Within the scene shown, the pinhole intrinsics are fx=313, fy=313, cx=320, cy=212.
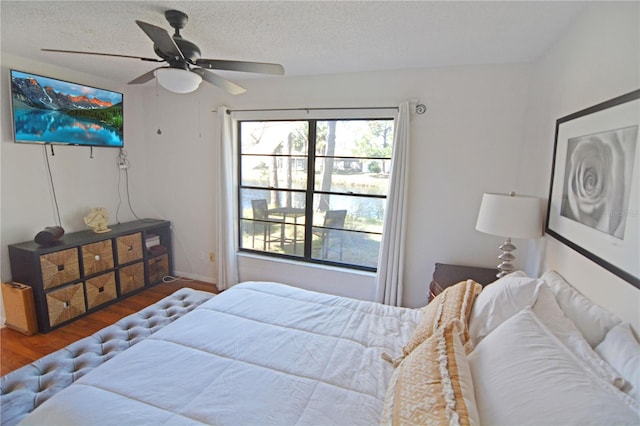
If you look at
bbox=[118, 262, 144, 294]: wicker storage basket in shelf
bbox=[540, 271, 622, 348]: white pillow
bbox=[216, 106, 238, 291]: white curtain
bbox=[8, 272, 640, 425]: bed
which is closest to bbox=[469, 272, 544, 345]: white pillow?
bbox=[8, 272, 640, 425]: bed

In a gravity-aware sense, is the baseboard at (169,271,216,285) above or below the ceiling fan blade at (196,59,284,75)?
below

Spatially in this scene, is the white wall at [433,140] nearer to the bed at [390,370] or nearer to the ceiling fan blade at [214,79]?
the ceiling fan blade at [214,79]

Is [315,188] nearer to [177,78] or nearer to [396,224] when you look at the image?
[396,224]

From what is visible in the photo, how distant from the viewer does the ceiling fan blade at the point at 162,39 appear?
4.90 ft

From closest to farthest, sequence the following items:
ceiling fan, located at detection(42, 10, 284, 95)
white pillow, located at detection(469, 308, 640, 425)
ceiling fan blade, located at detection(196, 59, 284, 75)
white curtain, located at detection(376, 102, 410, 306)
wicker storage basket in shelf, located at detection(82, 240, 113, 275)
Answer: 1. white pillow, located at detection(469, 308, 640, 425)
2. ceiling fan, located at detection(42, 10, 284, 95)
3. ceiling fan blade, located at detection(196, 59, 284, 75)
4. white curtain, located at detection(376, 102, 410, 306)
5. wicker storage basket in shelf, located at detection(82, 240, 113, 275)

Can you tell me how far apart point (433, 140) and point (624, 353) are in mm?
2163

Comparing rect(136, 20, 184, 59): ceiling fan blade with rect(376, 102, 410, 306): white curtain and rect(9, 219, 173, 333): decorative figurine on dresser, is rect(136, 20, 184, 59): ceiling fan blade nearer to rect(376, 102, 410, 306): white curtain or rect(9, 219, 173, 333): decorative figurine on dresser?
rect(376, 102, 410, 306): white curtain

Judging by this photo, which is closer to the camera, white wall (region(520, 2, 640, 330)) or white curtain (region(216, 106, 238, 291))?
white wall (region(520, 2, 640, 330))

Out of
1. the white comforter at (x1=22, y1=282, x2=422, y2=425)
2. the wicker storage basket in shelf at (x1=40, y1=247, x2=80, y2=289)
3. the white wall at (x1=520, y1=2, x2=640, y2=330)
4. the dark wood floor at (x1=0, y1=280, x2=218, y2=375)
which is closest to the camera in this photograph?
the white comforter at (x1=22, y1=282, x2=422, y2=425)

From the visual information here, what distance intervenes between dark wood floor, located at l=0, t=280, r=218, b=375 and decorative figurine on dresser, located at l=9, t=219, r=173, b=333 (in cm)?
8

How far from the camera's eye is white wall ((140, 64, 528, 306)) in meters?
2.68

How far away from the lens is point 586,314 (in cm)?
127

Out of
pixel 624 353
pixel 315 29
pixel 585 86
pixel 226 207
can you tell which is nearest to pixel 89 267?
pixel 226 207

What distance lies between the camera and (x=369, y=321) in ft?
5.99
